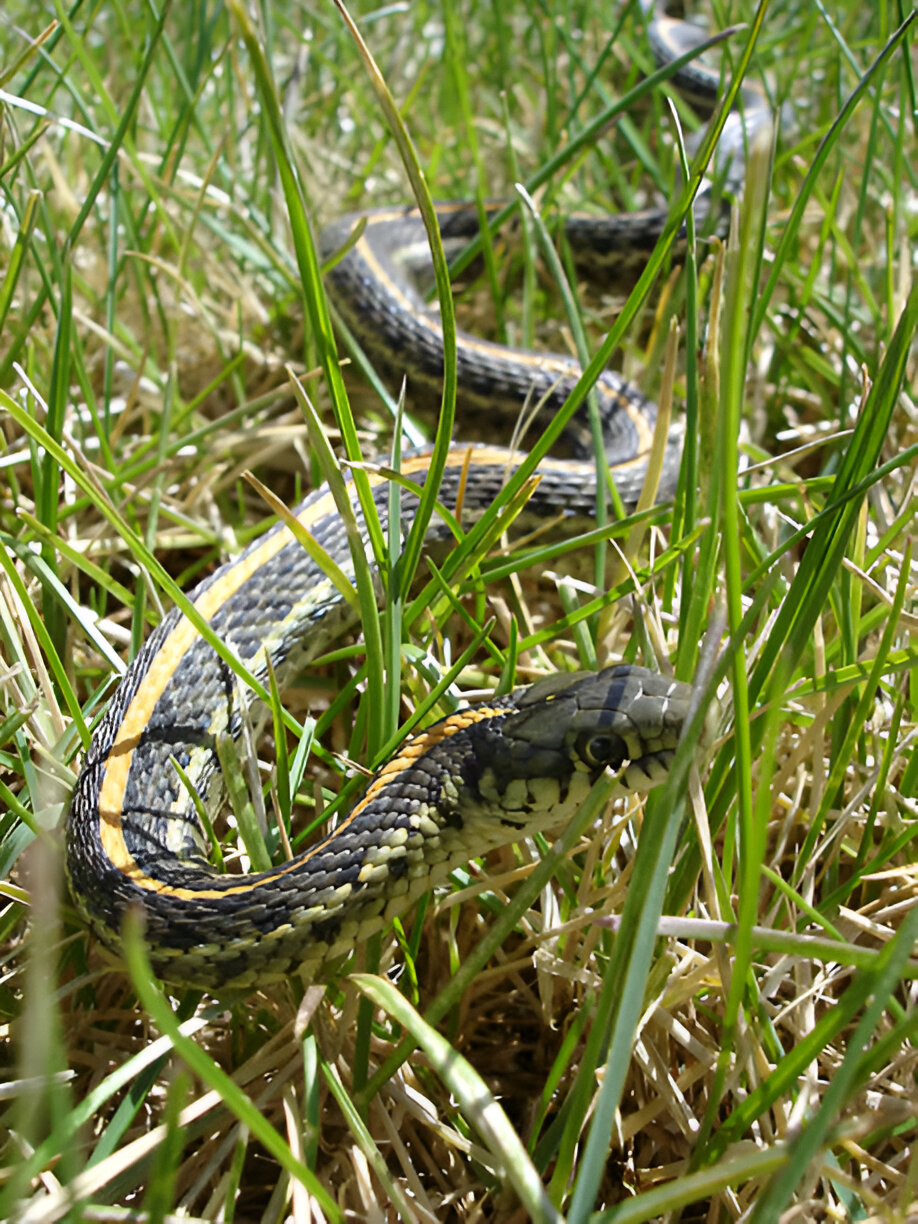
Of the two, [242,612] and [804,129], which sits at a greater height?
[804,129]

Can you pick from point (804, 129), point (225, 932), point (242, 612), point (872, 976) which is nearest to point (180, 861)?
point (225, 932)

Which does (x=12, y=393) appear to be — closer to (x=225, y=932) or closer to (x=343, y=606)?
(x=343, y=606)

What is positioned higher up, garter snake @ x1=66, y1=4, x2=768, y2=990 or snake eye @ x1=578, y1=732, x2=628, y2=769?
snake eye @ x1=578, y1=732, x2=628, y2=769

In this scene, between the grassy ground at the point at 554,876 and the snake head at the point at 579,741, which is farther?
the snake head at the point at 579,741

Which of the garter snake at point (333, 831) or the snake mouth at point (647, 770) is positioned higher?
the snake mouth at point (647, 770)

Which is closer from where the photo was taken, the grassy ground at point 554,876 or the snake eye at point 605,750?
the grassy ground at point 554,876

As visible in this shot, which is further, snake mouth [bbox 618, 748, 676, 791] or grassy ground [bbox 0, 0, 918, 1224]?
snake mouth [bbox 618, 748, 676, 791]

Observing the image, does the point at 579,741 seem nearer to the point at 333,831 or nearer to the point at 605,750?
the point at 605,750

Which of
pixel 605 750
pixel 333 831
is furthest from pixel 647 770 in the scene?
pixel 333 831

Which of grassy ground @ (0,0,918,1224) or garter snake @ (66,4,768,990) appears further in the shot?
garter snake @ (66,4,768,990)
